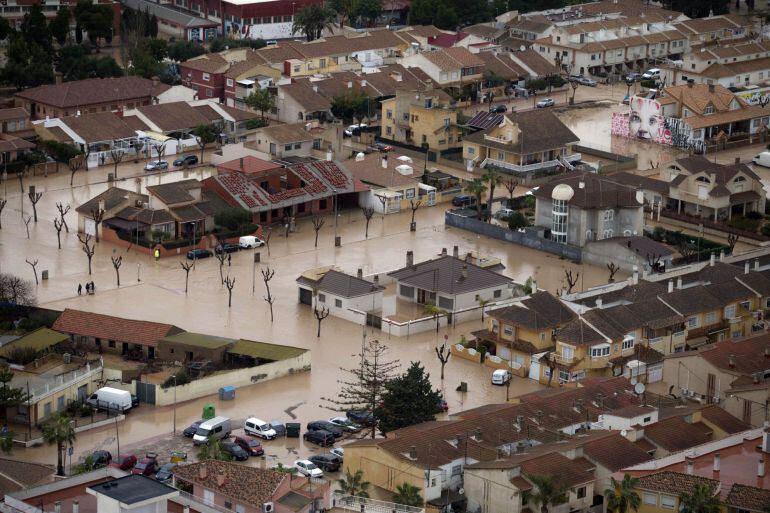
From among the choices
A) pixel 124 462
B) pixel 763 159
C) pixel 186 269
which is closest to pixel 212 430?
pixel 124 462

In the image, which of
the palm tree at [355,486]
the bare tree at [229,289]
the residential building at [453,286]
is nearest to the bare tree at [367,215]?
the residential building at [453,286]

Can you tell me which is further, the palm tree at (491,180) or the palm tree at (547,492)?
the palm tree at (491,180)

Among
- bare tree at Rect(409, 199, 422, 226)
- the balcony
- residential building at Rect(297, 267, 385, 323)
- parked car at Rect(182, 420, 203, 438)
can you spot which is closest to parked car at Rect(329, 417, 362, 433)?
parked car at Rect(182, 420, 203, 438)

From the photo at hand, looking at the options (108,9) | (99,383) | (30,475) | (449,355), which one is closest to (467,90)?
(108,9)

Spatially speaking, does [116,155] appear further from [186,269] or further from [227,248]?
[186,269]

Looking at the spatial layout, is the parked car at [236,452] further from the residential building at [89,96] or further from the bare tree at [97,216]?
the residential building at [89,96]

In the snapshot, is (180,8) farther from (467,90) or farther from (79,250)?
(79,250)
